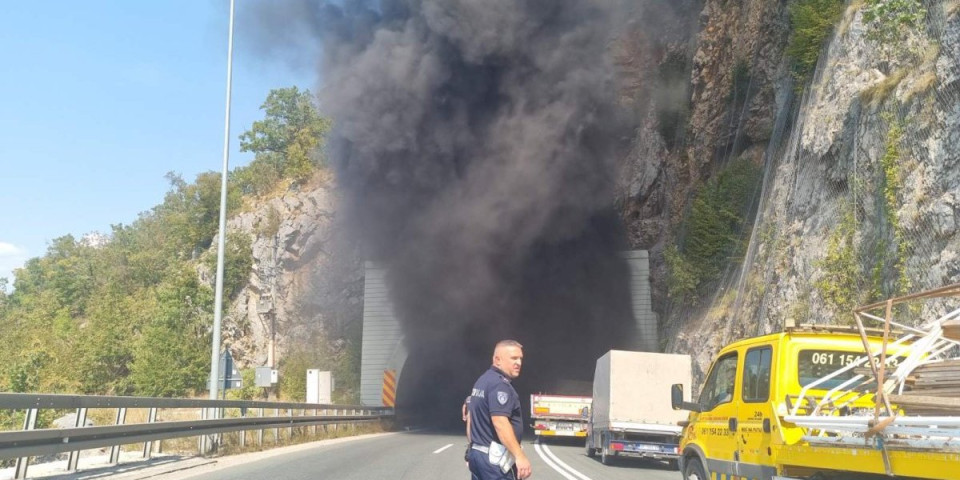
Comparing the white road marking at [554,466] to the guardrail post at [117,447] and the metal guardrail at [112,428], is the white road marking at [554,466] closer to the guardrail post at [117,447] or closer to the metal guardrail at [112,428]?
the metal guardrail at [112,428]

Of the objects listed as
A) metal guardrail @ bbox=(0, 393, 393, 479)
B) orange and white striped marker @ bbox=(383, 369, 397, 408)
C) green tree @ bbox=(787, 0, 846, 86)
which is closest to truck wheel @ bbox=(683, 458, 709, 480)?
metal guardrail @ bbox=(0, 393, 393, 479)

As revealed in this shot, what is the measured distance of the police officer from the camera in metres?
5.19

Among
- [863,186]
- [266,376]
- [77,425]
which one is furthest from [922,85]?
[266,376]

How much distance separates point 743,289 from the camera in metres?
23.1

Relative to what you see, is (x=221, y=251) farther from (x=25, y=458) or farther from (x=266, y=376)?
(x=25, y=458)

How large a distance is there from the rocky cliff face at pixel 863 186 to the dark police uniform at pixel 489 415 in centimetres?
973

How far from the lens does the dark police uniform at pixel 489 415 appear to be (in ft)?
17.2

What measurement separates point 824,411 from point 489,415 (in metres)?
2.66

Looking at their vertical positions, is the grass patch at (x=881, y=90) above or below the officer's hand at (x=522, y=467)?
above

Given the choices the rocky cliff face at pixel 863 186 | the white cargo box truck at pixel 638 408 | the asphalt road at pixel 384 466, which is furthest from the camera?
the white cargo box truck at pixel 638 408

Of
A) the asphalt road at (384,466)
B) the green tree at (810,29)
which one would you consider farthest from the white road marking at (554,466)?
the green tree at (810,29)

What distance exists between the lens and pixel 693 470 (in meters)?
8.60

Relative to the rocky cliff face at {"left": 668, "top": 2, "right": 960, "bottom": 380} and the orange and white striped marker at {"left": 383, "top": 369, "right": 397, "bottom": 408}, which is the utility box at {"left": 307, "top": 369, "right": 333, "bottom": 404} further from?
the rocky cliff face at {"left": 668, "top": 2, "right": 960, "bottom": 380}

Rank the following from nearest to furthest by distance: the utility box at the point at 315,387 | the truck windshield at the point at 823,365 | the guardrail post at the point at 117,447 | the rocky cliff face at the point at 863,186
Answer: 1. the truck windshield at the point at 823,365
2. the guardrail post at the point at 117,447
3. the rocky cliff face at the point at 863,186
4. the utility box at the point at 315,387
